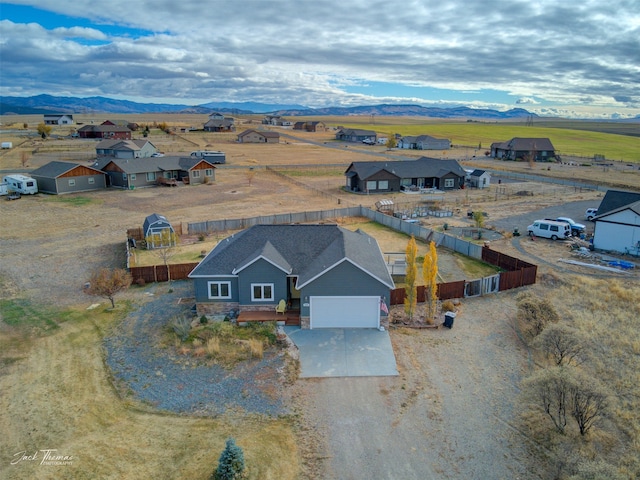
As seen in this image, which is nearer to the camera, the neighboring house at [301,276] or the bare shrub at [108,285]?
the neighboring house at [301,276]

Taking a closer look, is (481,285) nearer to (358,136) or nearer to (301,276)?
(301,276)

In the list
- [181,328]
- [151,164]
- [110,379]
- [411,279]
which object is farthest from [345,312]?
[151,164]

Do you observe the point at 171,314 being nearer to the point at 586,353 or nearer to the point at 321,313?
the point at 321,313

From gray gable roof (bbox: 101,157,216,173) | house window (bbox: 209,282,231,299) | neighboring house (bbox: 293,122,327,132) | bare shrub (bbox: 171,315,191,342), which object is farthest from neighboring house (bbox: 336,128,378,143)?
bare shrub (bbox: 171,315,191,342)

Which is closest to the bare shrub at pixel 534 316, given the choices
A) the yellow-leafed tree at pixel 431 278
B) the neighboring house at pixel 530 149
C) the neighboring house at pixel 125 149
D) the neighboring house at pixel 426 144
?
the yellow-leafed tree at pixel 431 278

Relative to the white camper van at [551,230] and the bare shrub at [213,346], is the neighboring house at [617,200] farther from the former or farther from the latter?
the bare shrub at [213,346]
